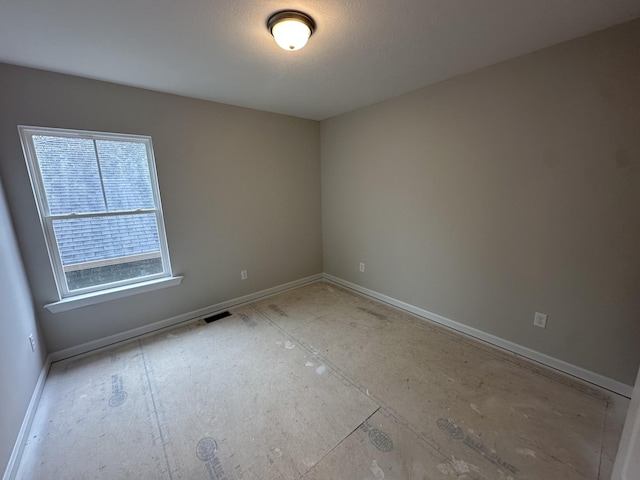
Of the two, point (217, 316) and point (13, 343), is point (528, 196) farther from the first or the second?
point (13, 343)

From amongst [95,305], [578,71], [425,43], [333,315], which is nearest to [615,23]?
[578,71]

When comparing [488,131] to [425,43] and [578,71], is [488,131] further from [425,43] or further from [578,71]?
[425,43]

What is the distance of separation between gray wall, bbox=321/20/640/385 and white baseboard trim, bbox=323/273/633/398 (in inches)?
1.9

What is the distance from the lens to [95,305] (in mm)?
2354

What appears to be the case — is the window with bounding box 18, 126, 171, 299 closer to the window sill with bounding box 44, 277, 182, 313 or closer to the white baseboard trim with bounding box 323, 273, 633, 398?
the window sill with bounding box 44, 277, 182, 313

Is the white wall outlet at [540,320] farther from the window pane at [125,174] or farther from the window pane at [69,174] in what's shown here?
the window pane at [69,174]

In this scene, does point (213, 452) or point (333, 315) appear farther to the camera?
point (333, 315)

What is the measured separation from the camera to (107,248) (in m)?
2.40

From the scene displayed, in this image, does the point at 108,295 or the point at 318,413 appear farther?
the point at 108,295

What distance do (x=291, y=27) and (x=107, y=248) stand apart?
2.44 m

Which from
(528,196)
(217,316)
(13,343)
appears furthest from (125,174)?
(528,196)

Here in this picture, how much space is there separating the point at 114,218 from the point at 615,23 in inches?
156

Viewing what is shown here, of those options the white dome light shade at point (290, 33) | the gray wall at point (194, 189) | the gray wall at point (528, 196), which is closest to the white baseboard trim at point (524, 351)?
the gray wall at point (528, 196)

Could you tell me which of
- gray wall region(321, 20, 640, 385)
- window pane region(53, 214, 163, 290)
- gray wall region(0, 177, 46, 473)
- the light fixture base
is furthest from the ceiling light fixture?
gray wall region(0, 177, 46, 473)
